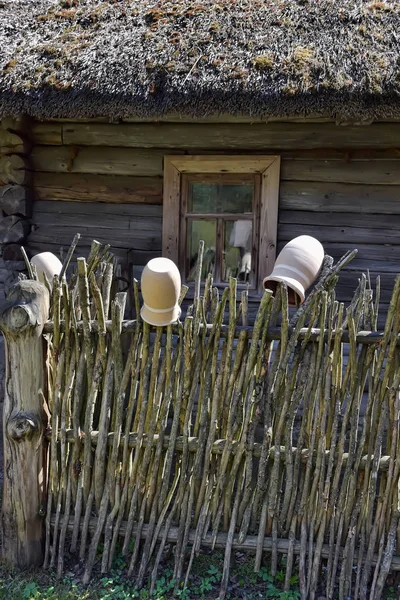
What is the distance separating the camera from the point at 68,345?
2828 millimetres

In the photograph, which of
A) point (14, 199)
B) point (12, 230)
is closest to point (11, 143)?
point (14, 199)

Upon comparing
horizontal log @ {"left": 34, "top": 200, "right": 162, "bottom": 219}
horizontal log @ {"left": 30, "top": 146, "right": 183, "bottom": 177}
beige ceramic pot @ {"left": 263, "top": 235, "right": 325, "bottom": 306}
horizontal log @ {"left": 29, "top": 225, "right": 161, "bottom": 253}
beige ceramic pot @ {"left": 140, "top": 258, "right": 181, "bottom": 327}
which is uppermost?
horizontal log @ {"left": 30, "top": 146, "right": 183, "bottom": 177}

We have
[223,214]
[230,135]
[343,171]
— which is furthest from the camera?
[223,214]

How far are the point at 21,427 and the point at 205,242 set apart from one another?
8.60 feet

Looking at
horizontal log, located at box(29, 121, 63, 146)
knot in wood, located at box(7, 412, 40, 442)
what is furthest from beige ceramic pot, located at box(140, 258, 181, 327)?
horizontal log, located at box(29, 121, 63, 146)

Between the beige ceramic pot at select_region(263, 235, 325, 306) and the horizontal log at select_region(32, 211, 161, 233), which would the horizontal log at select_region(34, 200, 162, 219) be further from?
the beige ceramic pot at select_region(263, 235, 325, 306)

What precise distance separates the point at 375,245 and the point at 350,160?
732 millimetres

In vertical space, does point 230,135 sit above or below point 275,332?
above

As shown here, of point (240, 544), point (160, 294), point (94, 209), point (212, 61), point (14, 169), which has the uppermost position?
point (212, 61)

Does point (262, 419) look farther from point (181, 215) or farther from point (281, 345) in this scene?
point (181, 215)

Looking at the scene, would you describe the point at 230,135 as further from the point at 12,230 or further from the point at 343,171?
the point at 12,230

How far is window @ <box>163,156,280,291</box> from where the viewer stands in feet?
15.4

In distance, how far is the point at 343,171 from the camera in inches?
181

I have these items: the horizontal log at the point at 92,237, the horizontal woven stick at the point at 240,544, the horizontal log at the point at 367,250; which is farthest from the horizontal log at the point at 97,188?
the horizontal woven stick at the point at 240,544
